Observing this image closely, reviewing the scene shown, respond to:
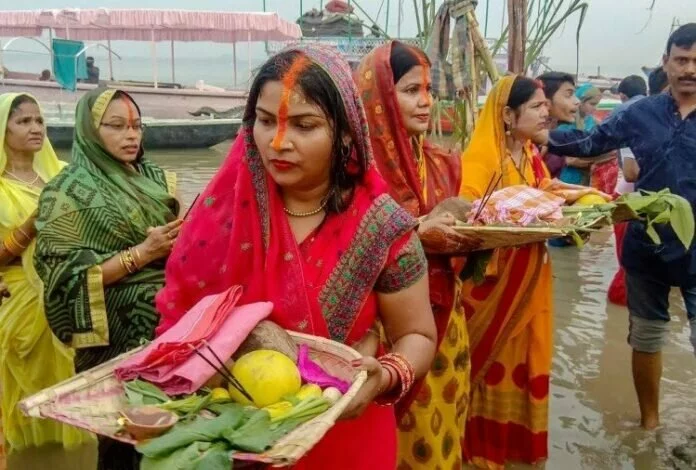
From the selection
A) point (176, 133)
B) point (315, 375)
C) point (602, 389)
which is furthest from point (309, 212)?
point (176, 133)

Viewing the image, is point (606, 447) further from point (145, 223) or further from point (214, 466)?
point (214, 466)

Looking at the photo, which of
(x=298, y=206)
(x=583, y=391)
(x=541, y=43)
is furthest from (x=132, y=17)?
(x=298, y=206)

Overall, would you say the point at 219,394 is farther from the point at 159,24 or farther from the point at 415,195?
the point at 159,24

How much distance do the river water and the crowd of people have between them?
219 mm

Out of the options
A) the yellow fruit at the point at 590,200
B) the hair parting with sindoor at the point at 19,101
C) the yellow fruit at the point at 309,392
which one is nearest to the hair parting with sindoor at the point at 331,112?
the yellow fruit at the point at 309,392

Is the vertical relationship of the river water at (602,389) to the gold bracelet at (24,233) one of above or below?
below

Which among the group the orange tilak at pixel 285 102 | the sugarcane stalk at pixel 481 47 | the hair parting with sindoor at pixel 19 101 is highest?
the sugarcane stalk at pixel 481 47

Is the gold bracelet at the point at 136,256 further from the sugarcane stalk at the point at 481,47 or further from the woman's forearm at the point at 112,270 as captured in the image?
the sugarcane stalk at the point at 481,47

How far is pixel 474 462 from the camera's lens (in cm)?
372

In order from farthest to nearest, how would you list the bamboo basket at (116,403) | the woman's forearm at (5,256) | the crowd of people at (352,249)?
the woman's forearm at (5,256), the crowd of people at (352,249), the bamboo basket at (116,403)

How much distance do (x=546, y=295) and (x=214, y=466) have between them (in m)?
2.60

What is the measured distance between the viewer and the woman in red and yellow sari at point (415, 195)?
9.76ft

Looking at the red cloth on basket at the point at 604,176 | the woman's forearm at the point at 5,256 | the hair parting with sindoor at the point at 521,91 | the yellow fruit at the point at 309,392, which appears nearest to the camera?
the yellow fruit at the point at 309,392

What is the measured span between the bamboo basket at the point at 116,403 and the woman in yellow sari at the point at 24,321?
7.71 ft
